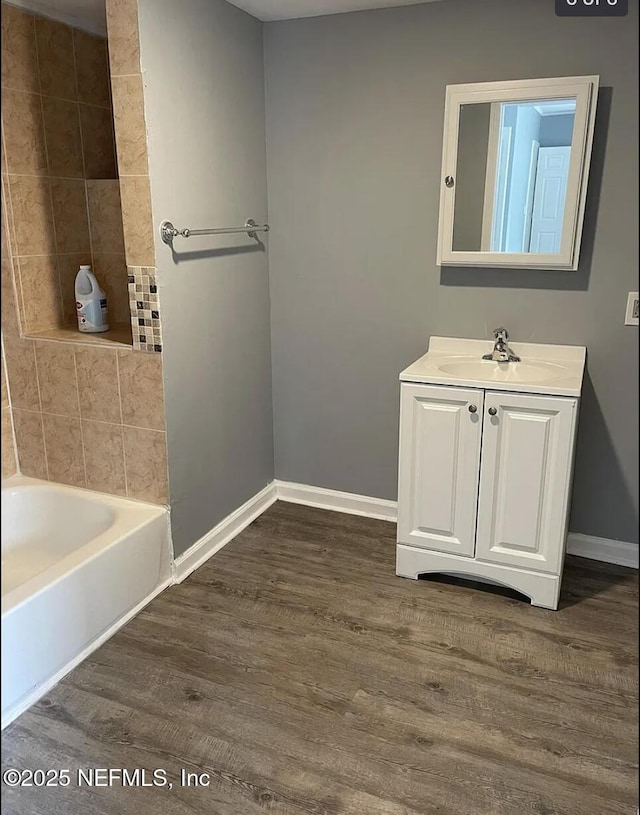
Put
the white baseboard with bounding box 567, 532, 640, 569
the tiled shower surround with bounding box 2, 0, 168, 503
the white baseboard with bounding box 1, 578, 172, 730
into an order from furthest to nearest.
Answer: the tiled shower surround with bounding box 2, 0, 168, 503
the white baseboard with bounding box 1, 578, 172, 730
the white baseboard with bounding box 567, 532, 640, 569

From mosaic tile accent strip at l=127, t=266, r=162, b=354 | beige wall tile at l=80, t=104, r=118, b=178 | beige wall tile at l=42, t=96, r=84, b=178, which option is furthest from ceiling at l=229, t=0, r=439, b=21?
mosaic tile accent strip at l=127, t=266, r=162, b=354

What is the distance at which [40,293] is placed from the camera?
2.26 metres

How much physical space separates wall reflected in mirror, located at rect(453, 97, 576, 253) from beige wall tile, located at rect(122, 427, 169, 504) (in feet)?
4.46

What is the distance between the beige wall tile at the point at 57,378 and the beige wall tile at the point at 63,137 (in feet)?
1.99

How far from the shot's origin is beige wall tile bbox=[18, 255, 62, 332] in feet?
7.09

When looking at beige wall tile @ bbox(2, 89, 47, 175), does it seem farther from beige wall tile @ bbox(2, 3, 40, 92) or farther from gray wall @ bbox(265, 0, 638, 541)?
Answer: gray wall @ bbox(265, 0, 638, 541)

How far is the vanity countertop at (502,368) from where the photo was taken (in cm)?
221

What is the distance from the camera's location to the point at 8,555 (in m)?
1.08

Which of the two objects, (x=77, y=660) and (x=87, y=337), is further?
(x=87, y=337)

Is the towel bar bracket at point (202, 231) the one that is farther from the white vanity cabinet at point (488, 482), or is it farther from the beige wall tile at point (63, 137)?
the white vanity cabinet at point (488, 482)

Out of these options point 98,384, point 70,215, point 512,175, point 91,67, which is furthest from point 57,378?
point 512,175

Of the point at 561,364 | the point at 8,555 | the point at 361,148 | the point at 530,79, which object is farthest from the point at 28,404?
the point at 530,79

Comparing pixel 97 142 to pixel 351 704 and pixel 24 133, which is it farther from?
pixel 351 704

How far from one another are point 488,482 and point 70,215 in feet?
5.97
